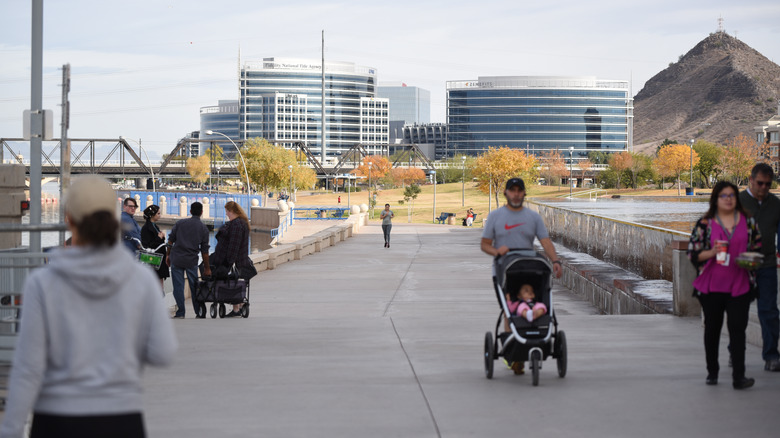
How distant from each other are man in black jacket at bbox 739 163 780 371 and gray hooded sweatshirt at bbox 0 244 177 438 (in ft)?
20.8

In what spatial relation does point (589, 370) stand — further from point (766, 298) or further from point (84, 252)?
point (84, 252)

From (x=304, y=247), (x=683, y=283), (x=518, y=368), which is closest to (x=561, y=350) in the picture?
(x=518, y=368)

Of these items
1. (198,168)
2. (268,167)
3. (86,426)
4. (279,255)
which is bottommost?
(279,255)

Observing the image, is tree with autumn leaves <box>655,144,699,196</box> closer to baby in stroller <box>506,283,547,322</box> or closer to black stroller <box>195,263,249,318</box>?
black stroller <box>195,263,249,318</box>

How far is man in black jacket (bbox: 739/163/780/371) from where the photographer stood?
805cm

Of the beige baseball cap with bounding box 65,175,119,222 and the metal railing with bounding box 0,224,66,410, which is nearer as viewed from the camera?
the beige baseball cap with bounding box 65,175,119,222

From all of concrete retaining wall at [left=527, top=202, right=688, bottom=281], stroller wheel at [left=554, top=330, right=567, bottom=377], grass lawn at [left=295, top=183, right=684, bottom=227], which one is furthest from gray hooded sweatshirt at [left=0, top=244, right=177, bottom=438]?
grass lawn at [left=295, top=183, right=684, bottom=227]

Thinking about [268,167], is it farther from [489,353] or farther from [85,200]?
[85,200]

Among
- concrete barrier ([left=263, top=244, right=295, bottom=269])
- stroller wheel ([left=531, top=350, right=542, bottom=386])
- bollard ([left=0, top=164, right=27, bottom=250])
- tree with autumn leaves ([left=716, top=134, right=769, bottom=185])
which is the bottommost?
concrete barrier ([left=263, top=244, right=295, bottom=269])

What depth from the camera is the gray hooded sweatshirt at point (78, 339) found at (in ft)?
10.3

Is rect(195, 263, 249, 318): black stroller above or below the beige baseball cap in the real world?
below

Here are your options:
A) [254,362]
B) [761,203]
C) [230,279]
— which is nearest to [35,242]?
[230,279]

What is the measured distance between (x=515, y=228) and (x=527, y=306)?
2.55ft

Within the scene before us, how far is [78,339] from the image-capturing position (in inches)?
126
